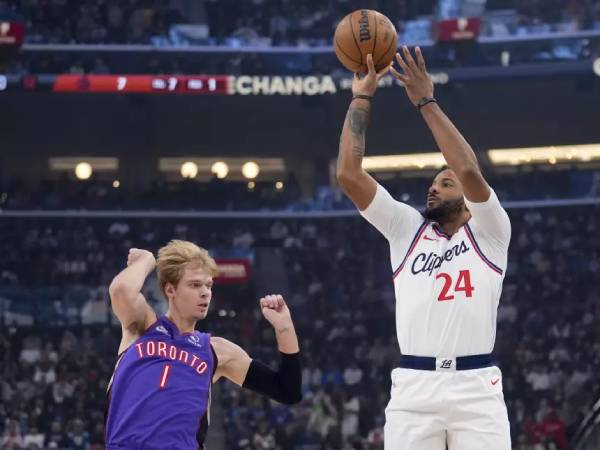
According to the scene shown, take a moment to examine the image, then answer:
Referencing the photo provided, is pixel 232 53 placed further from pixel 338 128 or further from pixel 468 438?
pixel 468 438

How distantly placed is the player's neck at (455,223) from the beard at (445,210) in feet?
0.07

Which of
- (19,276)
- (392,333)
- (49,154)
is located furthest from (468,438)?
(49,154)

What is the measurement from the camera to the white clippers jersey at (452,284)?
611 centimetres

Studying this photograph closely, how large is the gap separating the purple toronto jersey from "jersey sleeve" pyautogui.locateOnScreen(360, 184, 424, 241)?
136 centimetres

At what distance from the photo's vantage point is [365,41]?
657 cm

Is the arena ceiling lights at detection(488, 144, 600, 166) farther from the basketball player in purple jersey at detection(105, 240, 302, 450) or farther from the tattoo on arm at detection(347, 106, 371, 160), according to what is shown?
the basketball player in purple jersey at detection(105, 240, 302, 450)

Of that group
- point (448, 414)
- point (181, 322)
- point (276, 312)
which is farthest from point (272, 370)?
point (448, 414)

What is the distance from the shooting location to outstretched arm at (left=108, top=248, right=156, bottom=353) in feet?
17.7

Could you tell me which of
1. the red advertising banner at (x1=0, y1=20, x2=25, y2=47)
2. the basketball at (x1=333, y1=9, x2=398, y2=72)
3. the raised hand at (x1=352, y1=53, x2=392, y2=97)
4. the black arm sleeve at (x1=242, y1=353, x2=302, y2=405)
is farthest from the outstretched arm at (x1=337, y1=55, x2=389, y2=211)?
the red advertising banner at (x1=0, y1=20, x2=25, y2=47)

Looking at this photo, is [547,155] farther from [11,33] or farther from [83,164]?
[11,33]

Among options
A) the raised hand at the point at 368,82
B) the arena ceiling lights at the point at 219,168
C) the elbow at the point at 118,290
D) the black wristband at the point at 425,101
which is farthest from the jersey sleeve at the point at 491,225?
the arena ceiling lights at the point at 219,168

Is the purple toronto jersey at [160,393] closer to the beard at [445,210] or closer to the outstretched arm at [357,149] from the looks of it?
the outstretched arm at [357,149]

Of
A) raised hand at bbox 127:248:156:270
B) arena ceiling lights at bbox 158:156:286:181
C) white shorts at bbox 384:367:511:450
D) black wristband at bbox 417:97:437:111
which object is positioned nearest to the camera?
raised hand at bbox 127:248:156:270

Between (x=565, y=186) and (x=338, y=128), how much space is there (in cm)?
633
